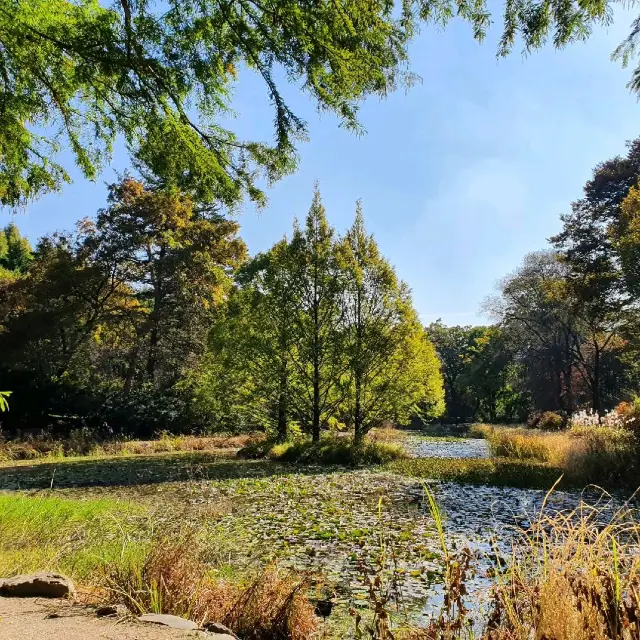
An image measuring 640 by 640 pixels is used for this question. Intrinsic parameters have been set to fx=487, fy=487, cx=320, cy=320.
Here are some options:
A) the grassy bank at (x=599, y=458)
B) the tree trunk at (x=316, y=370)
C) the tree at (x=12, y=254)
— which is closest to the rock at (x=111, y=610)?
the grassy bank at (x=599, y=458)

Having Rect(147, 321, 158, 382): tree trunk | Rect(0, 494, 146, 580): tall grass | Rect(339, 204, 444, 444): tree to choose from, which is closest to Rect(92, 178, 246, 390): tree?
Rect(147, 321, 158, 382): tree trunk

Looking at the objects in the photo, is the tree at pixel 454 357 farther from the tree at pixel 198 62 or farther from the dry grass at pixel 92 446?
the tree at pixel 198 62

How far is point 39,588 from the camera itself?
3188mm

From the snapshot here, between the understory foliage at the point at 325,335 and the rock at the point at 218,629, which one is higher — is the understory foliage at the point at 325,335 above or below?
above

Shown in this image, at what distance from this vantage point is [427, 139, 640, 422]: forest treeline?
771 inches

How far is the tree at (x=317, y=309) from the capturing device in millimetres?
15875

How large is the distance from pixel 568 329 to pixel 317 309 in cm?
2395

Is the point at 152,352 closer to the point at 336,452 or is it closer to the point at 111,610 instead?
the point at 336,452

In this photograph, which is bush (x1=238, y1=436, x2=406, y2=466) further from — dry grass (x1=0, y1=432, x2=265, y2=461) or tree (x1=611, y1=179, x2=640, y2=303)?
tree (x1=611, y1=179, x2=640, y2=303)

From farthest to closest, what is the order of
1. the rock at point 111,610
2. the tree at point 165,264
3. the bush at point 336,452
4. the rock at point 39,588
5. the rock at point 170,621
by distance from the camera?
1. the tree at point 165,264
2. the bush at point 336,452
3. the rock at point 39,588
4. the rock at point 111,610
5. the rock at point 170,621

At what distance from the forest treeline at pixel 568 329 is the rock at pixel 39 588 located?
1644 cm

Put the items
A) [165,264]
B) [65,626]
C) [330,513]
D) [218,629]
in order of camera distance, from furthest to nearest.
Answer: [165,264] < [330,513] < [218,629] < [65,626]

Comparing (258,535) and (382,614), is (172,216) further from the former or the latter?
(382,614)

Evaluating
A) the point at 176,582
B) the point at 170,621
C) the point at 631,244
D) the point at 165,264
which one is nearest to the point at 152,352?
the point at 165,264
